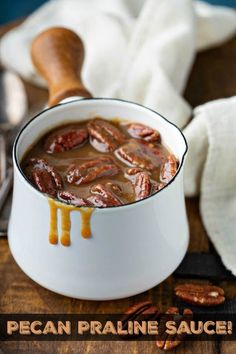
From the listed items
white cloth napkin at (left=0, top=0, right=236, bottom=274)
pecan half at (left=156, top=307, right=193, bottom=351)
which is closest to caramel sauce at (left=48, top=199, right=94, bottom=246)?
pecan half at (left=156, top=307, right=193, bottom=351)

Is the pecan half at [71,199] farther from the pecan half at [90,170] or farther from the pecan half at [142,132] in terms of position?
the pecan half at [142,132]

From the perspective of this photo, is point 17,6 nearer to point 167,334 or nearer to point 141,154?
point 141,154

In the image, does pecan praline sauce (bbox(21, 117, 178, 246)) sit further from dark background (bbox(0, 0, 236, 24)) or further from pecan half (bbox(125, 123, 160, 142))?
dark background (bbox(0, 0, 236, 24))

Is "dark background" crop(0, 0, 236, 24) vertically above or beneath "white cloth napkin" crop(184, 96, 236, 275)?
beneath

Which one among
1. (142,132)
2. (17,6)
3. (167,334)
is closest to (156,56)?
(142,132)

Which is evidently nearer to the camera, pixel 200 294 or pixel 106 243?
pixel 106 243
